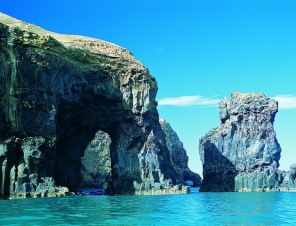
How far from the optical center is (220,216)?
48281 millimetres

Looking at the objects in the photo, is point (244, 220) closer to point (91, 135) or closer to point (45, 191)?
point (45, 191)

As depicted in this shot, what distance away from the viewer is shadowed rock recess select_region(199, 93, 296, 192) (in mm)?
146750

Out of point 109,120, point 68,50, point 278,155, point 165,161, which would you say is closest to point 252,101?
point 278,155

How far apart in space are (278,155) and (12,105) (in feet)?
306

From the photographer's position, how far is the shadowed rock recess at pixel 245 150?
481 ft

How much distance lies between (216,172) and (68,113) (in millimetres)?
63557

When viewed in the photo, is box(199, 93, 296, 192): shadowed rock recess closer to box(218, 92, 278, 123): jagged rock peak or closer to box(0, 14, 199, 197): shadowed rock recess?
box(218, 92, 278, 123): jagged rock peak

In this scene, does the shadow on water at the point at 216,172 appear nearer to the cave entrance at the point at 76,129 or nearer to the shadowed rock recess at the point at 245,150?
the shadowed rock recess at the point at 245,150

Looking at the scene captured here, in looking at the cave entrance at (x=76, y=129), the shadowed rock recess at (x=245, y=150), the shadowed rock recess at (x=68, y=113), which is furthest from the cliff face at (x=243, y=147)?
the cave entrance at (x=76, y=129)

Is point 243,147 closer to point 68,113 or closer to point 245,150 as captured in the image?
point 245,150

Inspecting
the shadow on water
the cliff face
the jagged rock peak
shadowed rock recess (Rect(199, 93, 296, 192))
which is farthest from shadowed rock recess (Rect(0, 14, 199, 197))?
the jagged rock peak

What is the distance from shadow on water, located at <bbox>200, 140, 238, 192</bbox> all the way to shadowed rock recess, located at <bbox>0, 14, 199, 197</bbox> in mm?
32067

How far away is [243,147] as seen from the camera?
15338 centimetres

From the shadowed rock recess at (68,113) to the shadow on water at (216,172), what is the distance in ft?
105
